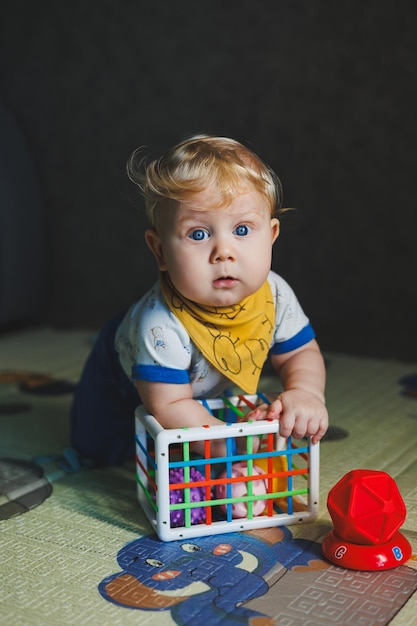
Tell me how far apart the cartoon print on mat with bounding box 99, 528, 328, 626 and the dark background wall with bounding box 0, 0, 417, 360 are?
852 millimetres

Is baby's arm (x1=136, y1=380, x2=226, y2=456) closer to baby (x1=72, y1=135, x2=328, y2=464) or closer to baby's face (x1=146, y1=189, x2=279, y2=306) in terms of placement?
baby (x1=72, y1=135, x2=328, y2=464)

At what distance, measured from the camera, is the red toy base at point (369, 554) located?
2.52 feet

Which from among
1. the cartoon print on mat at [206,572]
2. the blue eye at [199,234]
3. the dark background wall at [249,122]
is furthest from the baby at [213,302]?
the dark background wall at [249,122]

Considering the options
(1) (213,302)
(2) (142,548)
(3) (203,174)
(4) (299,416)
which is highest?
(3) (203,174)

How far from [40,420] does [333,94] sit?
86 centimetres

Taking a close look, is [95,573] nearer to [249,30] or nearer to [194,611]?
[194,611]

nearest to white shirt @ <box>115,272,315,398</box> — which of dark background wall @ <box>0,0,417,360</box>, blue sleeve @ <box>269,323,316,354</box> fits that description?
blue sleeve @ <box>269,323,316,354</box>

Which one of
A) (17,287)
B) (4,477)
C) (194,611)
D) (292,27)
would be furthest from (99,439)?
(292,27)

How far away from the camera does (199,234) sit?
0.87m

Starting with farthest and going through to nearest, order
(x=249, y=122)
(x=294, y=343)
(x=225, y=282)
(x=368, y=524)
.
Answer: (x=249, y=122)
(x=294, y=343)
(x=225, y=282)
(x=368, y=524)

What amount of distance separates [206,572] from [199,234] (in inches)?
13.4

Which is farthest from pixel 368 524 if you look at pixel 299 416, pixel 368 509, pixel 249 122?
pixel 249 122

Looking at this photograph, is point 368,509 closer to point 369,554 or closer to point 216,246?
point 369,554

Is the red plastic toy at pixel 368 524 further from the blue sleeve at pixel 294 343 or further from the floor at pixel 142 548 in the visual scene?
the blue sleeve at pixel 294 343
